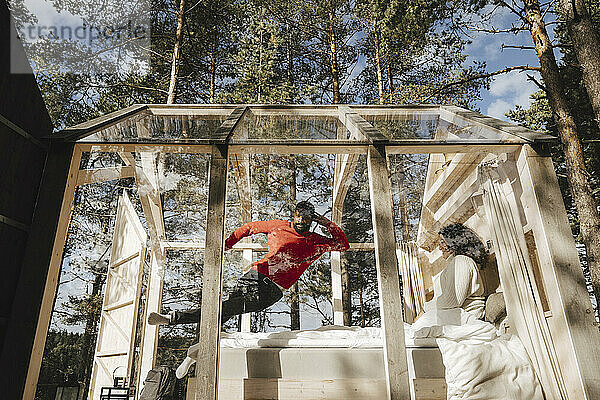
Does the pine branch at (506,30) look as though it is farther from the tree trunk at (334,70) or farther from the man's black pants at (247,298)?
the man's black pants at (247,298)

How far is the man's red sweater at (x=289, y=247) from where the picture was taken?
341cm

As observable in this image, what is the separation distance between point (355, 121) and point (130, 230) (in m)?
2.34

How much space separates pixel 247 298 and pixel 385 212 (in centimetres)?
121

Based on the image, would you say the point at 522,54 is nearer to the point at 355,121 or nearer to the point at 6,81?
the point at 355,121

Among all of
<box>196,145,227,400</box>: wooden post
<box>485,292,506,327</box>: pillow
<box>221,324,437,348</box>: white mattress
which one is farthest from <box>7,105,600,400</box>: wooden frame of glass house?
<box>221,324,437,348</box>: white mattress

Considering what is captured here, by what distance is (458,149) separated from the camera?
3133mm

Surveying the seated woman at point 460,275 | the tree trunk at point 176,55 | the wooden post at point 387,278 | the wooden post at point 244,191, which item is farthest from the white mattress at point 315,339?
the tree trunk at point 176,55

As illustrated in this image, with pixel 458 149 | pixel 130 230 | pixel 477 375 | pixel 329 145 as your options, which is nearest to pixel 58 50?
pixel 130 230

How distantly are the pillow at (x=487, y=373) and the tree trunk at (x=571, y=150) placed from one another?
2.78 meters

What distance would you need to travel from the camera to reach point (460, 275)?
368cm

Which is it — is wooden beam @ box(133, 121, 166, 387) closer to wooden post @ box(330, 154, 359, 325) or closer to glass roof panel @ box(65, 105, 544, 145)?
glass roof panel @ box(65, 105, 544, 145)

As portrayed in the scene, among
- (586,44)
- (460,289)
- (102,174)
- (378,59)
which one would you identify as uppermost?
(378,59)

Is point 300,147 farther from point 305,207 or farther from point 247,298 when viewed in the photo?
point 247,298

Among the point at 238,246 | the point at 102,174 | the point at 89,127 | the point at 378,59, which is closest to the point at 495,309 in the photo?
the point at 238,246
